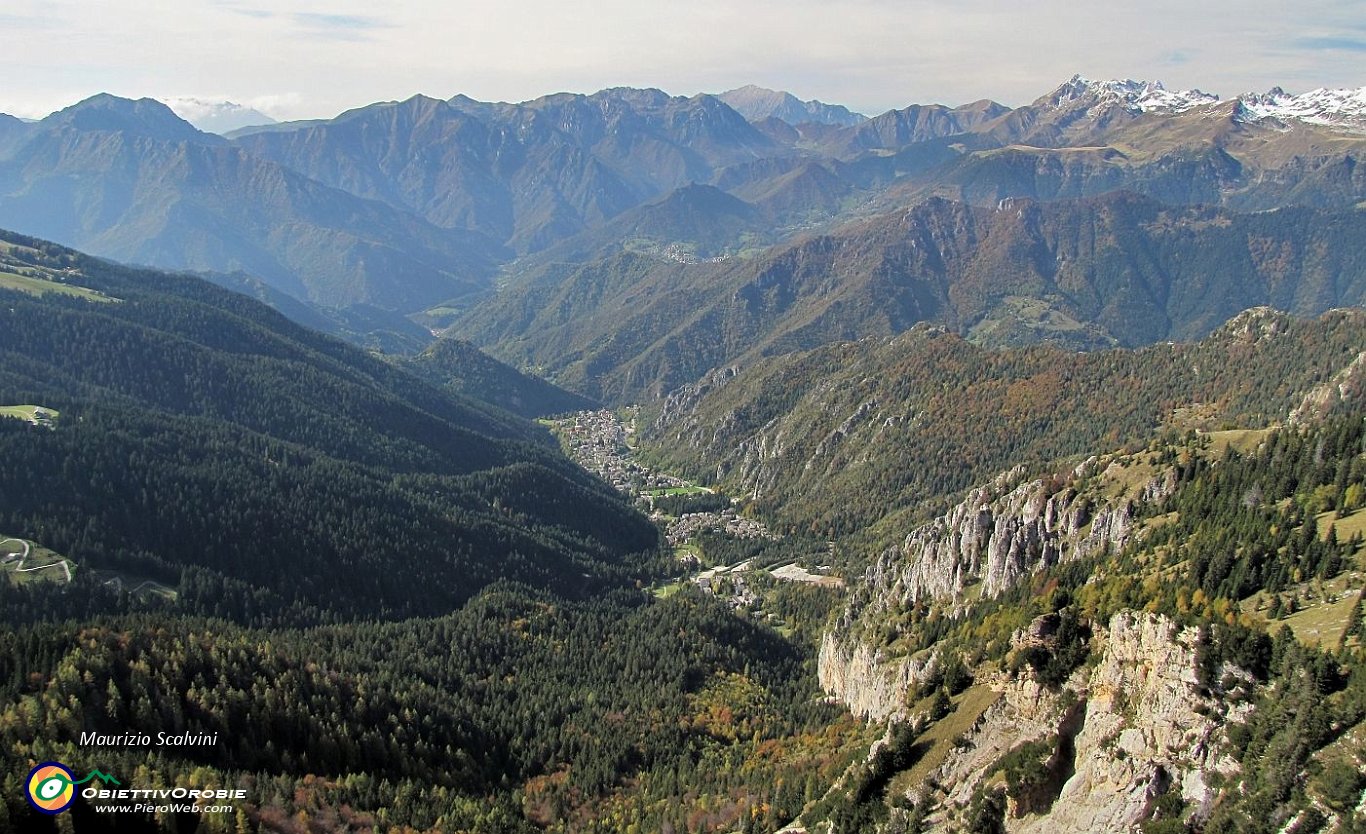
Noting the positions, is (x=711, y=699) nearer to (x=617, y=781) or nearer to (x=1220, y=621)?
(x=617, y=781)

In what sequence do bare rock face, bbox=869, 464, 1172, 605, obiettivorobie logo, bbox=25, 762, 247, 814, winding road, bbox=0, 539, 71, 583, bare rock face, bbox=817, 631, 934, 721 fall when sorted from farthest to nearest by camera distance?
winding road, bbox=0, 539, 71, 583
bare rock face, bbox=869, 464, 1172, 605
bare rock face, bbox=817, 631, 934, 721
obiettivorobie logo, bbox=25, 762, 247, 814

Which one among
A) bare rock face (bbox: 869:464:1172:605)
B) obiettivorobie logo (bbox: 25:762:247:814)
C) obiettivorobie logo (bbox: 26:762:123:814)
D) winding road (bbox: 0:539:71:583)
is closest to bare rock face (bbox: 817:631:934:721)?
bare rock face (bbox: 869:464:1172:605)

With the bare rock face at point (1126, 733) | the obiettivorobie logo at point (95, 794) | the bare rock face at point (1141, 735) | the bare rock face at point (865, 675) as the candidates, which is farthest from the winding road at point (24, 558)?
the bare rock face at point (1141, 735)

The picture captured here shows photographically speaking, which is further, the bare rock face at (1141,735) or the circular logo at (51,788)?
the circular logo at (51,788)

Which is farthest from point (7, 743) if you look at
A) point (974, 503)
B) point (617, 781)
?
point (974, 503)

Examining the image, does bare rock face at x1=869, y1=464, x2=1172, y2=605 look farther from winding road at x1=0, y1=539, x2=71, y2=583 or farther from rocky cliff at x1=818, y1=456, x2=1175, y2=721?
winding road at x1=0, y1=539, x2=71, y2=583

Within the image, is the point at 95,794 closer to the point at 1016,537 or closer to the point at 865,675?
the point at 865,675

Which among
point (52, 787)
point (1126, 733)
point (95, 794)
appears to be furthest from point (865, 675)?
point (52, 787)

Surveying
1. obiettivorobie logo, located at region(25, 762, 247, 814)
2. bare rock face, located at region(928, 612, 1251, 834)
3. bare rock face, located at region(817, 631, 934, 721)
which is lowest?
bare rock face, located at region(817, 631, 934, 721)

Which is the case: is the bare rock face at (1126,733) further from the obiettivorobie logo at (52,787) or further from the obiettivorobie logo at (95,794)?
the obiettivorobie logo at (52,787)
